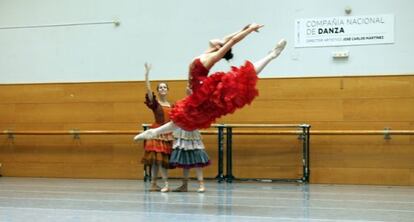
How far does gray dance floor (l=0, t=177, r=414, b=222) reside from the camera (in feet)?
15.7

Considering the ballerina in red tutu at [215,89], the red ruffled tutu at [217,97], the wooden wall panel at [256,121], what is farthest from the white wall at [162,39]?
the red ruffled tutu at [217,97]

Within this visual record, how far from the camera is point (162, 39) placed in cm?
899

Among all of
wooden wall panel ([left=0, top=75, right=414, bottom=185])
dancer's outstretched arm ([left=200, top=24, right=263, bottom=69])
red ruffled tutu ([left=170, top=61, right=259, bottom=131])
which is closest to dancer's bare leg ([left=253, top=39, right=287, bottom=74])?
red ruffled tutu ([left=170, top=61, right=259, bottom=131])

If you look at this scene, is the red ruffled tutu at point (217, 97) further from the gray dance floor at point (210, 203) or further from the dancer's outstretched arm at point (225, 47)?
the gray dance floor at point (210, 203)

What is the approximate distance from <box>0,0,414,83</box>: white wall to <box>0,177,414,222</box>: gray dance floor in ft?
6.21

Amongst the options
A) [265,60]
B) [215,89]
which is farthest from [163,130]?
[265,60]

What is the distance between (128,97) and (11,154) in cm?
233

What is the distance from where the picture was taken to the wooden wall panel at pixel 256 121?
26.7 feet

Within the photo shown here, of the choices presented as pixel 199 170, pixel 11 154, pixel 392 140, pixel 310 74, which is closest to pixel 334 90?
pixel 310 74

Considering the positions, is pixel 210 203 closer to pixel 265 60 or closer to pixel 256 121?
pixel 265 60

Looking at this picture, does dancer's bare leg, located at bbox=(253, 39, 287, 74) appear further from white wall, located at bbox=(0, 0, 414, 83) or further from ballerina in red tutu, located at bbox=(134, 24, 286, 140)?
white wall, located at bbox=(0, 0, 414, 83)

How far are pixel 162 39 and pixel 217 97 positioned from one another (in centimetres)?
444

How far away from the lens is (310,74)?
8414 millimetres

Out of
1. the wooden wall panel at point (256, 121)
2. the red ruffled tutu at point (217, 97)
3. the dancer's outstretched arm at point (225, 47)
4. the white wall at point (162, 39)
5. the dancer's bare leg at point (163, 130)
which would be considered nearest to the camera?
the red ruffled tutu at point (217, 97)
